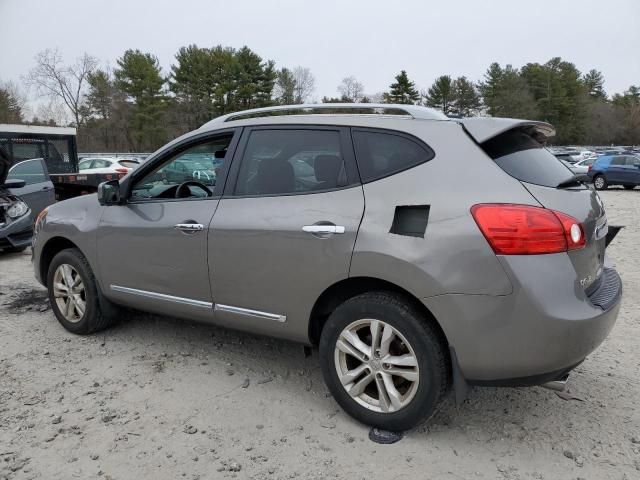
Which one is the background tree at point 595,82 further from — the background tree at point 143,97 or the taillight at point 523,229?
the taillight at point 523,229

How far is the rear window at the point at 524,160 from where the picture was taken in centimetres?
257

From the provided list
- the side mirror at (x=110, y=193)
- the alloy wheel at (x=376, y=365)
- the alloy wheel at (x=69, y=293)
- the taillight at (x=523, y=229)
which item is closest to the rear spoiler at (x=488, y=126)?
the taillight at (x=523, y=229)

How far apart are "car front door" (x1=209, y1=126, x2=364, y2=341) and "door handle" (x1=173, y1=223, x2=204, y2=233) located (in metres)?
0.12

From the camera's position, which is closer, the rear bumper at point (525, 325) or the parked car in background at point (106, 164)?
the rear bumper at point (525, 325)

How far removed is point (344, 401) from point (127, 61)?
5860 cm

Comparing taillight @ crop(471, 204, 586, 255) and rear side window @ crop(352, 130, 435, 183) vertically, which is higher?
rear side window @ crop(352, 130, 435, 183)

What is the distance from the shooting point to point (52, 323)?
15.1 feet

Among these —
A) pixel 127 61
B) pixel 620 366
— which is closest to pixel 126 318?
pixel 620 366

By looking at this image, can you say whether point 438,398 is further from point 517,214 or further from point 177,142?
point 177,142

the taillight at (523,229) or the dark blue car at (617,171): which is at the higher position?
the taillight at (523,229)

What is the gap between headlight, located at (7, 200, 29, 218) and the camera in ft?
25.4

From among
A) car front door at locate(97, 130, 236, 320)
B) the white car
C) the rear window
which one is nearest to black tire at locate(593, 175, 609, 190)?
the white car

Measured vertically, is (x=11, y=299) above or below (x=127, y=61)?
below

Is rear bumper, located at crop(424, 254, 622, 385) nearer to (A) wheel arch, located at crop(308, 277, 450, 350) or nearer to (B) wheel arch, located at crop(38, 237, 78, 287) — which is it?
(A) wheel arch, located at crop(308, 277, 450, 350)
